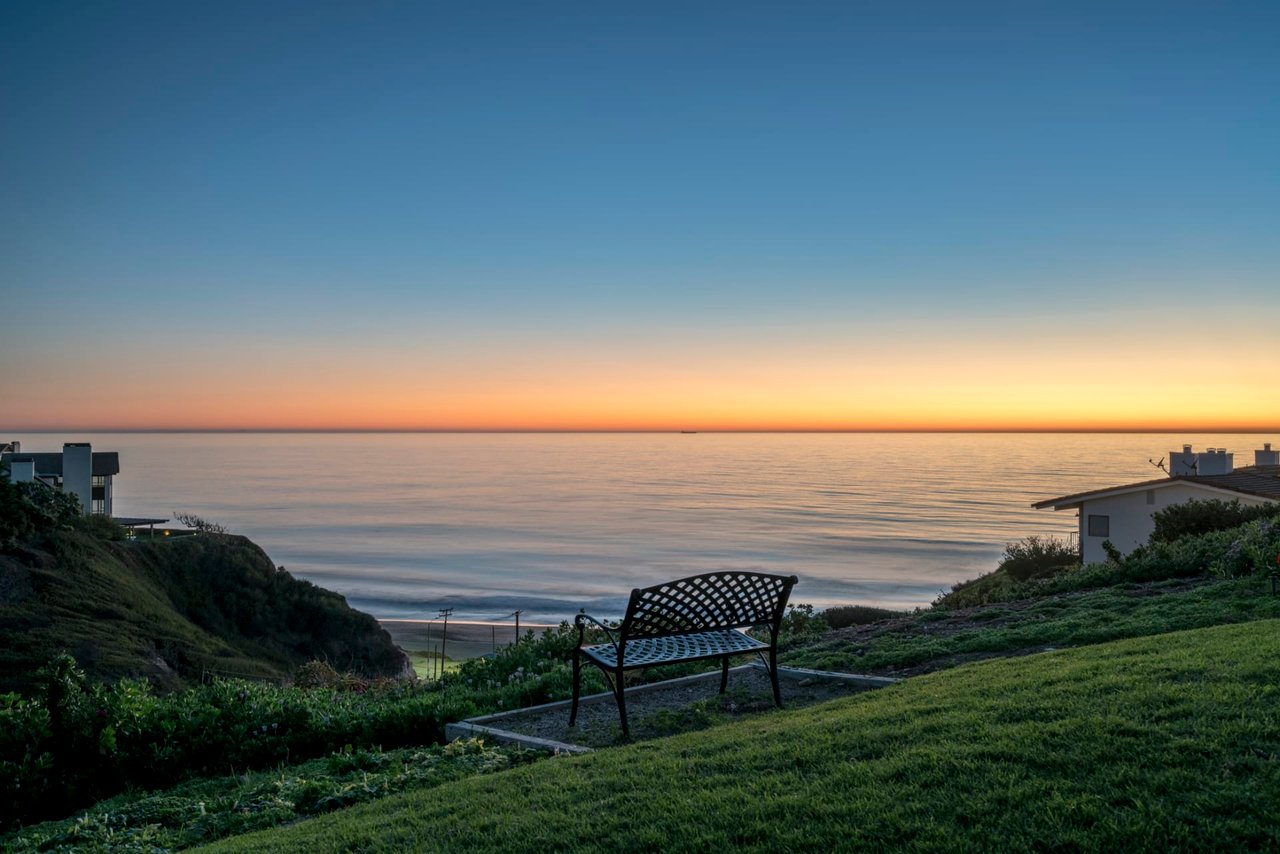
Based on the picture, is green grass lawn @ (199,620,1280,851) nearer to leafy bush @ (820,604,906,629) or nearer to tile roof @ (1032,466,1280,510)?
leafy bush @ (820,604,906,629)

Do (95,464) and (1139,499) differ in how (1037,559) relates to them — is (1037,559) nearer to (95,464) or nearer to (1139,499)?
(1139,499)

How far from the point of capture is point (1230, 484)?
2920cm

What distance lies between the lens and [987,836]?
3.40 metres

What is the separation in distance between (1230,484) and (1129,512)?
3.63m

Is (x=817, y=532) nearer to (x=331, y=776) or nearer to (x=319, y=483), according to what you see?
(x=331, y=776)

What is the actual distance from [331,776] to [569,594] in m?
31.7

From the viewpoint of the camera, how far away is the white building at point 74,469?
3384cm

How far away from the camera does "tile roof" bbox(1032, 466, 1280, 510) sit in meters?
28.1

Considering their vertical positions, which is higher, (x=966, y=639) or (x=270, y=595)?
(x=966, y=639)

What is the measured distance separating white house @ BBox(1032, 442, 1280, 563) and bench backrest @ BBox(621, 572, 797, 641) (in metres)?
26.5

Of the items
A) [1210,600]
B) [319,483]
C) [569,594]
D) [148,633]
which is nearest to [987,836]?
[1210,600]

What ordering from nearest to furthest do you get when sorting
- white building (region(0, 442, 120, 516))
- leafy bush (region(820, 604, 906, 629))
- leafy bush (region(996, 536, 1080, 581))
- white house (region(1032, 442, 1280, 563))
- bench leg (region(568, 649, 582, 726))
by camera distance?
1. bench leg (region(568, 649, 582, 726))
2. leafy bush (region(820, 604, 906, 629))
3. white house (region(1032, 442, 1280, 563))
4. white building (region(0, 442, 120, 516))
5. leafy bush (region(996, 536, 1080, 581))

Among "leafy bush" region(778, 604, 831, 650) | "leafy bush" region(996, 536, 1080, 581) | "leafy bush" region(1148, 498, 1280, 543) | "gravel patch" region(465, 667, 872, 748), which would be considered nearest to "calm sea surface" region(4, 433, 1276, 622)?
"leafy bush" region(996, 536, 1080, 581)

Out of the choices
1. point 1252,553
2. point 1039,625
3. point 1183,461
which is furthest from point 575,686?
point 1183,461
